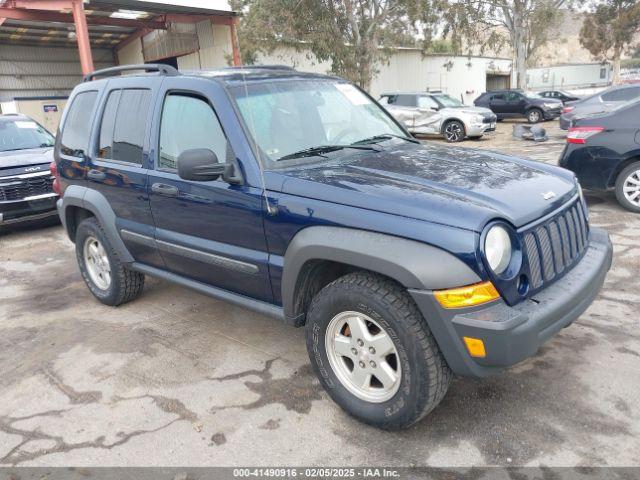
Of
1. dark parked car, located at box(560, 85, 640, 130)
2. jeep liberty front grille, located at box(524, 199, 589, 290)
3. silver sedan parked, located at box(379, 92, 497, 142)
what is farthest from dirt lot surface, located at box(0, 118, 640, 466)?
silver sedan parked, located at box(379, 92, 497, 142)

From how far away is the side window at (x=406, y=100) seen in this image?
17.8 m

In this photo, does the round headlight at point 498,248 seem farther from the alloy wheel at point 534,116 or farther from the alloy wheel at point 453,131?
the alloy wheel at point 534,116

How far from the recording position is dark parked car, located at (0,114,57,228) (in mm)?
7473

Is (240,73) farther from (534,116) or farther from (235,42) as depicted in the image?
(534,116)

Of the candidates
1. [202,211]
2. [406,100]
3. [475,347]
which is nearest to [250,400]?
[202,211]

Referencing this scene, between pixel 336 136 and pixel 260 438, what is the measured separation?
1972mm

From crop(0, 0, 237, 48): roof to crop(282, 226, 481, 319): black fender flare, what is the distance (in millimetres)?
15150

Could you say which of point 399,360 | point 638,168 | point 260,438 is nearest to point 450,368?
point 399,360

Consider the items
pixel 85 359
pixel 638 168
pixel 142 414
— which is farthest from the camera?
pixel 638 168

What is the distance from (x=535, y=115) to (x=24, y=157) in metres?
20.6

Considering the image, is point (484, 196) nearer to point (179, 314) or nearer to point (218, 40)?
point (179, 314)

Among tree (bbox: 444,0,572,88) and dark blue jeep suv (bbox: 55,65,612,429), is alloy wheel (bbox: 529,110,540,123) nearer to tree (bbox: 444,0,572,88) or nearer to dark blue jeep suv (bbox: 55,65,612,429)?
tree (bbox: 444,0,572,88)

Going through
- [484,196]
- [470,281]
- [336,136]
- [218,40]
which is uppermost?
[218,40]

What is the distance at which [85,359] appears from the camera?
3.92m
